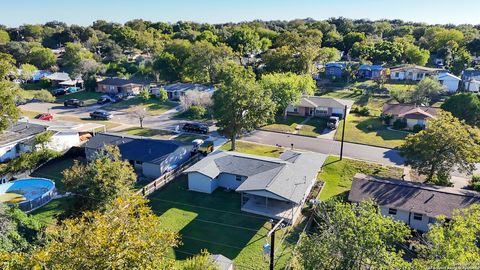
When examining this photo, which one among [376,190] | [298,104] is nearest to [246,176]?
[376,190]

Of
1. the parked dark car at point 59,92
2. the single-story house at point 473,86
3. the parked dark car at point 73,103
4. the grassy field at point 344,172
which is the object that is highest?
the single-story house at point 473,86

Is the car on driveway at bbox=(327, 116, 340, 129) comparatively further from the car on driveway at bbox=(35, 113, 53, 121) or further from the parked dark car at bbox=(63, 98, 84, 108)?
the parked dark car at bbox=(63, 98, 84, 108)

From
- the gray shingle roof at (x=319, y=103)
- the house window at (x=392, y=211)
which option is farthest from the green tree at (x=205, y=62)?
the house window at (x=392, y=211)

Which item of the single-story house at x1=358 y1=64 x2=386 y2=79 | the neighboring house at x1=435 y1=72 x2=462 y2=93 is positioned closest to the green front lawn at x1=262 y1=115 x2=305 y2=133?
the neighboring house at x1=435 y1=72 x2=462 y2=93

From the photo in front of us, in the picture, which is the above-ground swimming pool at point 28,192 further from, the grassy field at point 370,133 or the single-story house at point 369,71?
the single-story house at point 369,71

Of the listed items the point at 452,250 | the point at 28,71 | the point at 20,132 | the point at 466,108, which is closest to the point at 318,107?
the point at 466,108

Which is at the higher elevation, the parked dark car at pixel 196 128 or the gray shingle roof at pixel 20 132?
the gray shingle roof at pixel 20 132

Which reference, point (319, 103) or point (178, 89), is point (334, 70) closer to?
point (319, 103)

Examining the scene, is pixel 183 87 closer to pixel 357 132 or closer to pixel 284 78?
pixel 284 78
